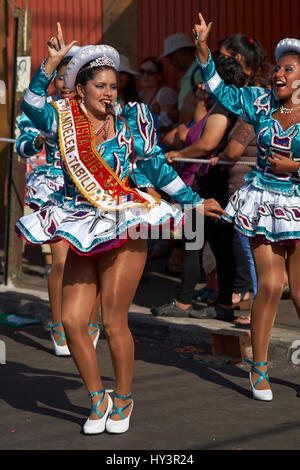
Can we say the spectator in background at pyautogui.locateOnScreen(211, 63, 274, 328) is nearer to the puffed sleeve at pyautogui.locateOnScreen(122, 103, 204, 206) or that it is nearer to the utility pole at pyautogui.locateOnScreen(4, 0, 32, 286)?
the puffed sleeve at pyautogui.locateOnScreen(122, 103, 204, 206)

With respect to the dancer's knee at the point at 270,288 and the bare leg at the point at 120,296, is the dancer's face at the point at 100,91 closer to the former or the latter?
the bare leg at the point at 120,296

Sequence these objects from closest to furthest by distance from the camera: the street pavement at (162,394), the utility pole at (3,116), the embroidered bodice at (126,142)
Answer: the street pavement at (162,394)
the embroidered bodice at (126,142)
the utility pole at (3,116)

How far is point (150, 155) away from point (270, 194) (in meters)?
0.99

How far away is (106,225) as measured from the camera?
5.01 m

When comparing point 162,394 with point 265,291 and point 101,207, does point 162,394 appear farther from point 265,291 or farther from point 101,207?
point 101,207

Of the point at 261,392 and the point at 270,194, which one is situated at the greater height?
the point at 270,194

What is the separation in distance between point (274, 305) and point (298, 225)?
0.51 meters

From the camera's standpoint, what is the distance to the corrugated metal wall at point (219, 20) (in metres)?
10.6

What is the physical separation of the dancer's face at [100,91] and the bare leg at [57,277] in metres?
1.97

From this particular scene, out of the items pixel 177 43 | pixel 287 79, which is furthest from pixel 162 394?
pixel 177 43

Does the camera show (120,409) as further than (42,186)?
No

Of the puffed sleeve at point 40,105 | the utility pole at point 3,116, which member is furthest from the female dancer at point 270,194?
the utility pole at point 3,116

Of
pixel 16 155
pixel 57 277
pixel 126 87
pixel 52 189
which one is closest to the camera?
pixel 57 277

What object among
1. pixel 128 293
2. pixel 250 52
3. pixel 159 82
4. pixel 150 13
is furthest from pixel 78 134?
pixel 150 13
